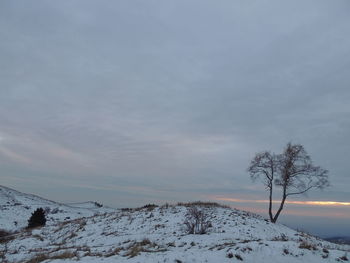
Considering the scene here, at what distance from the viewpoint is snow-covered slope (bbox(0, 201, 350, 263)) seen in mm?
11523

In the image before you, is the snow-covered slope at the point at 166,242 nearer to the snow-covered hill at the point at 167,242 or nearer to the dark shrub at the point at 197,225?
the snow-covered hill at the point at 167,242

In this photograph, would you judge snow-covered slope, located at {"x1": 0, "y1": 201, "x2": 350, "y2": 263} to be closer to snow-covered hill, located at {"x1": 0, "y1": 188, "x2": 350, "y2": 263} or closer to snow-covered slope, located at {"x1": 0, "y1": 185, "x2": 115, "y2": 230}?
snow-covered hill, located at {"x1": 0, "y1": 188, "x2": 350, "y2": 263}

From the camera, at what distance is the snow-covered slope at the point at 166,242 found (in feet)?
37.8

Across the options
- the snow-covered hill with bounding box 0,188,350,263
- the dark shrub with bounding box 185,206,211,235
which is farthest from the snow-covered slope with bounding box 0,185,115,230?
the dark shrub with bounding box 185,206,211,235

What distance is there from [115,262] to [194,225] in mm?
9089

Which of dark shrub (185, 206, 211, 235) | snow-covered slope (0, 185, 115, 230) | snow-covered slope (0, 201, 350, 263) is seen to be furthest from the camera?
snow-covered slope (0, 185, 115, 230)

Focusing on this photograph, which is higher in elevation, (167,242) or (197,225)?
(197,225)

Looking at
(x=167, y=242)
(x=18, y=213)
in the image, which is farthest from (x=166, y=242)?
(x=18, y=213)

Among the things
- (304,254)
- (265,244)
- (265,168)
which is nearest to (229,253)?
(265,244)

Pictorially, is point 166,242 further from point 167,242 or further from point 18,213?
point 18,213

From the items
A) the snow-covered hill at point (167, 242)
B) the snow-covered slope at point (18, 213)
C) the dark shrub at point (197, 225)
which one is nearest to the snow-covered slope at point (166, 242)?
the snow-covered hill at point (167, 242)

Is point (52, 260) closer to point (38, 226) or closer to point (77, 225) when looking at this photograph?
point (77, 225)

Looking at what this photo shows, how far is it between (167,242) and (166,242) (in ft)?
→ 0.21

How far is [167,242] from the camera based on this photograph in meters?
16.9
